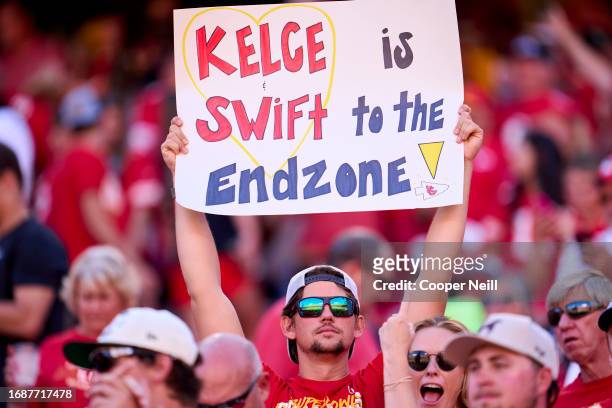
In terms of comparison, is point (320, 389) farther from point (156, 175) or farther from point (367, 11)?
point (156, 175)

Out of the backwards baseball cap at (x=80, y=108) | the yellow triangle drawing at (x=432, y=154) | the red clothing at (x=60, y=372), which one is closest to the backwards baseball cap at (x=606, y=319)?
the yellow triangle drawing at (x=432, y=154)

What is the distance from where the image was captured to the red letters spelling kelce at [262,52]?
522cm

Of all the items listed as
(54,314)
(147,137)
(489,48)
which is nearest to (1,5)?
(147,137)

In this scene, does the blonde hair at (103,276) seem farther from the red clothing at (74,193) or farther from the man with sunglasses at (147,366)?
the red clothing at (74,193)

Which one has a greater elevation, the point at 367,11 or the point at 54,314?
the point at 367,11

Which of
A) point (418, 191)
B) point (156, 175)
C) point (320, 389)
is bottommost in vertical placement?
point (156, 175)

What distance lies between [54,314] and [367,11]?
100 inches

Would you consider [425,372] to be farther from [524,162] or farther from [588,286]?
[524,162]

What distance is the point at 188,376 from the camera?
14.8 feet

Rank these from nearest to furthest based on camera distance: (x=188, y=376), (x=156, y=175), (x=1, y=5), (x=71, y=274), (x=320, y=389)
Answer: (x=188, y=376), (x=320, y=389), (x=71, y=274), (x=156, y=175), (x=1, y=5)

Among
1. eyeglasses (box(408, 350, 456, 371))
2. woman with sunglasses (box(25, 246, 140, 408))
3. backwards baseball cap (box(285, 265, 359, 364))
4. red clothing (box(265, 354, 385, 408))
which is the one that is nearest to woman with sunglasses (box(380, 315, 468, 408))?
eyeglasses (box(408, 350, 456, 371))

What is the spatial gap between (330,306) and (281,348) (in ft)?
4.16

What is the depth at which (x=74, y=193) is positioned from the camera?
933cm

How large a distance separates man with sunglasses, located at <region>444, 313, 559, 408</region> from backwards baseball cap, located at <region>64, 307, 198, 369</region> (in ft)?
2.71
